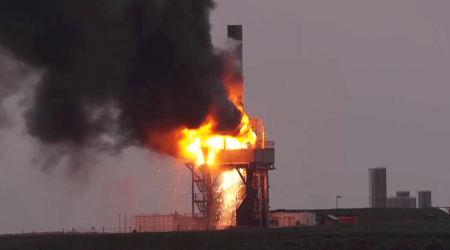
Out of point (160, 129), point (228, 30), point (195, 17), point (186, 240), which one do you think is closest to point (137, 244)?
point (186, 240)

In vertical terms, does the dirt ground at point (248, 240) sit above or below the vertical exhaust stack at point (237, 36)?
below

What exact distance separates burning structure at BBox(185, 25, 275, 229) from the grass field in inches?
904

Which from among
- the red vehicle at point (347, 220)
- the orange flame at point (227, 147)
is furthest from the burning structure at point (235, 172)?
the red vehicle at point (347, 220)

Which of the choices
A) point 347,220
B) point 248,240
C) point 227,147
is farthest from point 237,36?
point 248,240

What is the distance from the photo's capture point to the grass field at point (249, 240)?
129375mm

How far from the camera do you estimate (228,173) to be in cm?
16412

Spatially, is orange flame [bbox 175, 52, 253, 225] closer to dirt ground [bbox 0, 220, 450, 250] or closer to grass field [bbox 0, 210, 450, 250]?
grass field [bbox 0, 210, 450, 250]

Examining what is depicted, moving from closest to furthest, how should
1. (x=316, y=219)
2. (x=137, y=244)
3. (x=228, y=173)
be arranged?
1. (x=137, y=244)
2. (x=228, y=173)
3. (x=316, y=219)

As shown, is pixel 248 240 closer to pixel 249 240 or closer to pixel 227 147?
pixel 249 240

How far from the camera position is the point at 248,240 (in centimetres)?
13250

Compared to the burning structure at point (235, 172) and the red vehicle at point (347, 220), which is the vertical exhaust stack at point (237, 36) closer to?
the burning structure at point (235, 172)

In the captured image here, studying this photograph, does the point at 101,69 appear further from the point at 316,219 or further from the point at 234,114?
the point at 316,219

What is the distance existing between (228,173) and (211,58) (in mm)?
16991

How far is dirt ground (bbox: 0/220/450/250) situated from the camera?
129 metres
